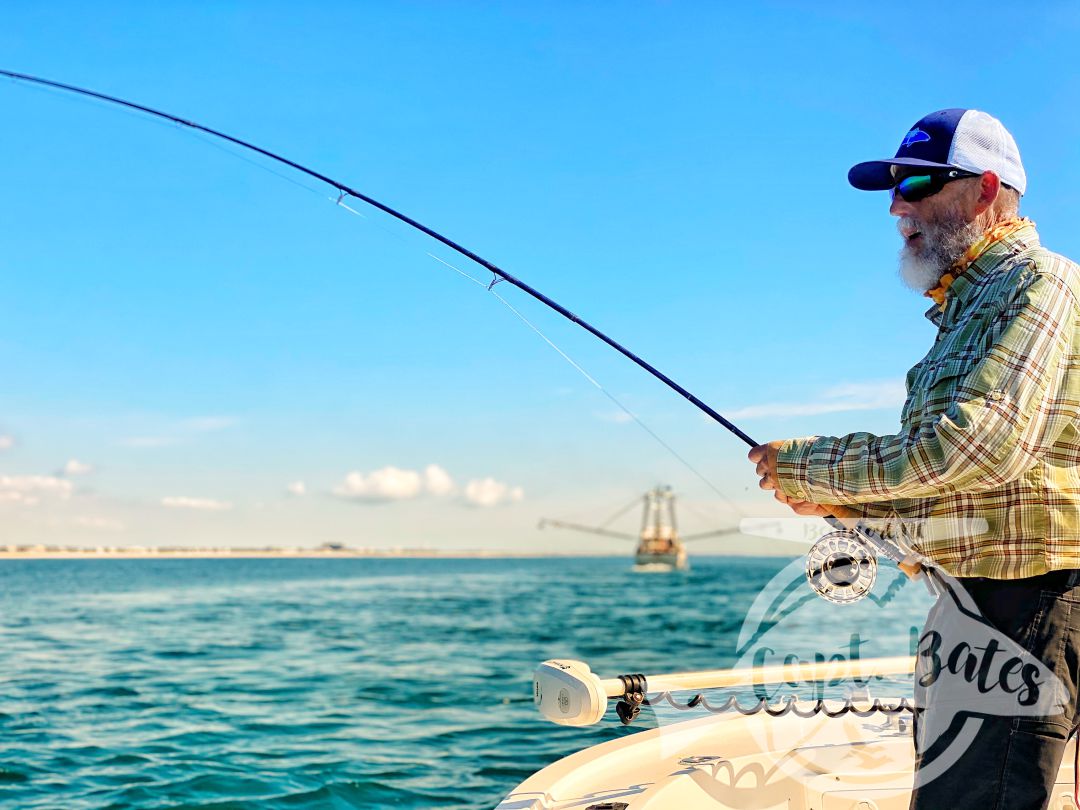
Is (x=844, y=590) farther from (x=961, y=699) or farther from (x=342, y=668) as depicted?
(x=342, y=668)

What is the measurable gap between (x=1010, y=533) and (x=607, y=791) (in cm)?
145

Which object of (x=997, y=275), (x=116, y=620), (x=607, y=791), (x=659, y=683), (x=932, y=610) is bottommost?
(x=116, y=620)

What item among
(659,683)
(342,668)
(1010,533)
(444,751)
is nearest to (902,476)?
(1010,533)

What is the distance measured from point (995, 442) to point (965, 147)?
553 millimetres

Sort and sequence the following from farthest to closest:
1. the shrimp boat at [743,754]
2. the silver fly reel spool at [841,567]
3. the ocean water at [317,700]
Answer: the ocean water at [317,700] < the shrimp boat at [743,754] < the silver fly reel spool at [841,567]

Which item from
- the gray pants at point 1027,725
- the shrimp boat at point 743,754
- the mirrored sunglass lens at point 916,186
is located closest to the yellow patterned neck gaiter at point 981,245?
the mirrored sunglass lens at point 916,186

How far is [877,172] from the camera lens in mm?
1717

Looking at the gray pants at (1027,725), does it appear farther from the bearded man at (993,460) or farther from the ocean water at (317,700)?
the ocean water at (317,700)

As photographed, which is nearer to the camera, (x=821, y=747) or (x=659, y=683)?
(x=659, y=683)

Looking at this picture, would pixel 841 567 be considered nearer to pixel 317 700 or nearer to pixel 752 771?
pixel 752 771

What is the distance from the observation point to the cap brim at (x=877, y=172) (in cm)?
Answer: 163

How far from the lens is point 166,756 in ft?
23.2

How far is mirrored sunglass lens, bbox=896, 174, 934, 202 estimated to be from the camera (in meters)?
1.64

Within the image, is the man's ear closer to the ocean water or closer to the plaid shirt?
the plaid shirt
